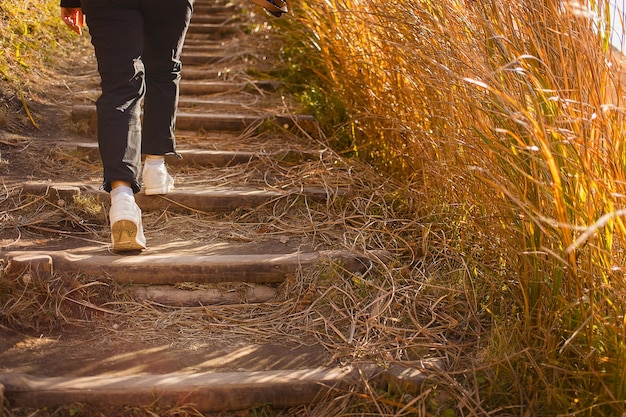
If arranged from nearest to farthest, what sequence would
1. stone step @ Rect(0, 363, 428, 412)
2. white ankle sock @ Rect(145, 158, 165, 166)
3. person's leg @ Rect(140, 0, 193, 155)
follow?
stone step @ Rect(0, 363, 428, 412) < person's leg @ Rect(140, 0, 193, 155) < white ankle sock @ Rect(145, 158, 165, 166)

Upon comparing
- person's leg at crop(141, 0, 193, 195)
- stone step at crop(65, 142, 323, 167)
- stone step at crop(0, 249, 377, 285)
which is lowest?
stone step at crop(65, 142, 323, 167)

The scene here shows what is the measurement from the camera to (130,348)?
1.87 m

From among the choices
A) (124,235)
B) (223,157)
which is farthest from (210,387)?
(223,157)

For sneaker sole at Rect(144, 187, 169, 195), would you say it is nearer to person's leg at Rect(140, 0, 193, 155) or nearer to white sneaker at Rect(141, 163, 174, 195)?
white sneaker at Rect(141, 163, 174, 195)

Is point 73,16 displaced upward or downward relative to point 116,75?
upward

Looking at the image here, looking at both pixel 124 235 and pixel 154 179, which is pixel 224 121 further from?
pixel 124 235

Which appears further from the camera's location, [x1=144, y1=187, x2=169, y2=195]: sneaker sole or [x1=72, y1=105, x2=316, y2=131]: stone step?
[x1=72, y1=105, x2=316, y2=131]: stone step

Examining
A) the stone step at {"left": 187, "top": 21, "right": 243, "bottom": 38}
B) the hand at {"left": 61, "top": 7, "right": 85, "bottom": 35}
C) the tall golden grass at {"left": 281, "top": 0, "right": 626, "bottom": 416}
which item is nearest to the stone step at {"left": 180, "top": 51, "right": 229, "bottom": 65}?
the stone step at {"left": 187, "top": 21, "right": 243, "bottom": 38}

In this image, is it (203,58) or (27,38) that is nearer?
(27,38)

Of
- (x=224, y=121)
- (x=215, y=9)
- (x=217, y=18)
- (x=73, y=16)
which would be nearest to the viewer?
(x=73, y=16)

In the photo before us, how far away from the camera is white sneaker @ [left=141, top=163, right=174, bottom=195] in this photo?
258 centimetres

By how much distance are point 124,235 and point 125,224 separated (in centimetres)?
4

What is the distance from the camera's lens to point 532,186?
169 cm

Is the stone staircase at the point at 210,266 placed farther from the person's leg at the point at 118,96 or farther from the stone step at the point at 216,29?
the stone step at the point at 216,29
